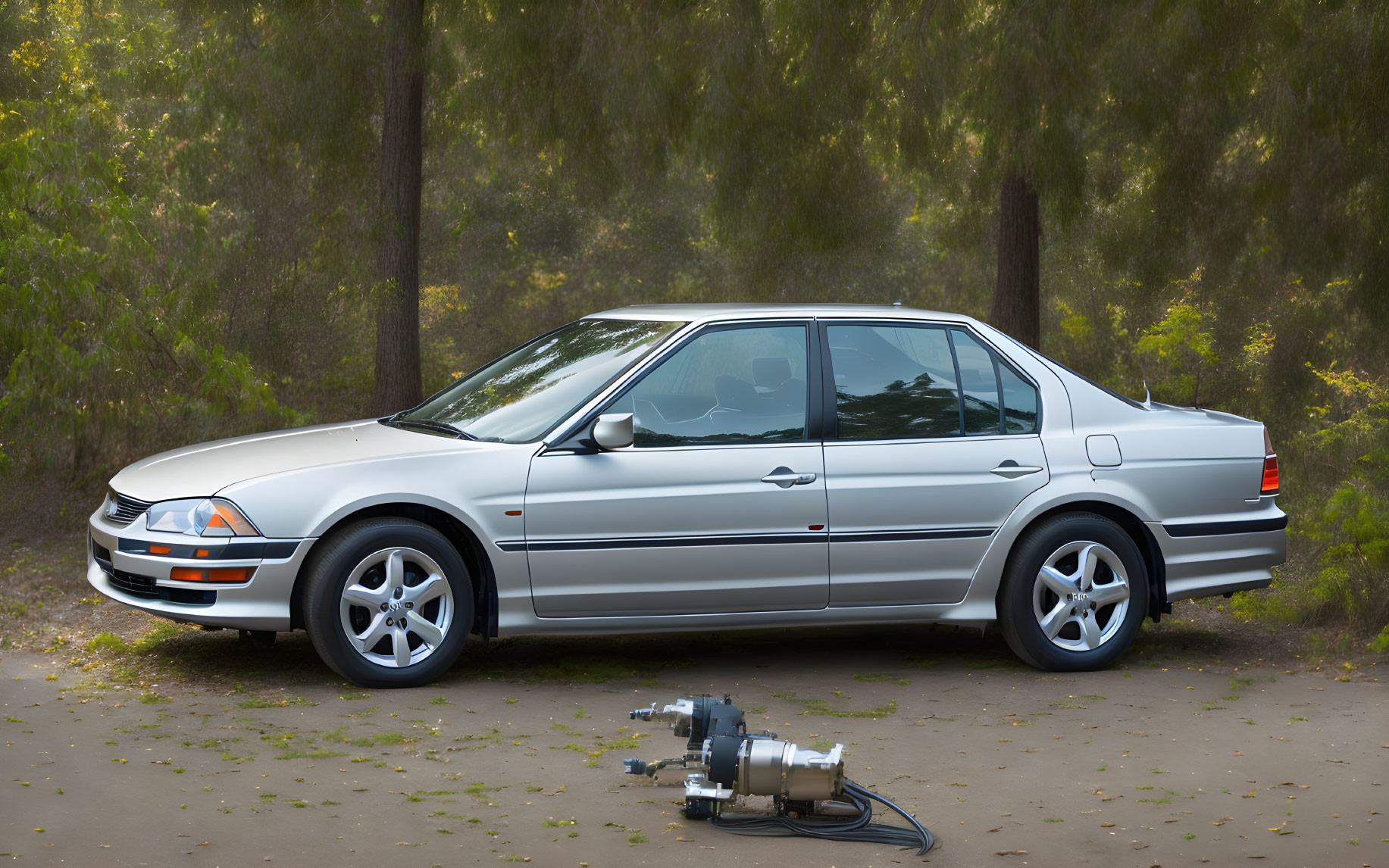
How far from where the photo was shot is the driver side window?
6.65 meters

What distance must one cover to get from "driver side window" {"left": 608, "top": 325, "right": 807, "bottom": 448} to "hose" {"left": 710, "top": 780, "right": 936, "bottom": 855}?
7.28 feet

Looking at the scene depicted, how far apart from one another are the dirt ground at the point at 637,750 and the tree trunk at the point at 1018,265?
612 cm

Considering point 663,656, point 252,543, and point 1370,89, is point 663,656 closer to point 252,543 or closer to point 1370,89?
point 252,543

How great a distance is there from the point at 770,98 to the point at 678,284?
1452cm

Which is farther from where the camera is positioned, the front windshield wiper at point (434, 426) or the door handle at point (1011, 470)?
the door handle at point (1011, 470)

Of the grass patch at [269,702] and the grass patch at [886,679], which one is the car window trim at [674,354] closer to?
the grass patch at [886,679]

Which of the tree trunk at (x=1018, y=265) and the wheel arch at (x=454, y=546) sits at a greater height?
the tree trunk at (x=1018, y=265)

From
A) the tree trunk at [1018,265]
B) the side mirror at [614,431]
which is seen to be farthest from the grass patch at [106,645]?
the tree trunk at [1018,265]

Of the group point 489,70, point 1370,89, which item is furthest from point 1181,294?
point 489,70

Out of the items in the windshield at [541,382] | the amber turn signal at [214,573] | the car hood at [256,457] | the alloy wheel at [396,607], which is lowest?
the alloy wheel at [396,607]

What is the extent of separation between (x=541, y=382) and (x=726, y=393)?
924 mm

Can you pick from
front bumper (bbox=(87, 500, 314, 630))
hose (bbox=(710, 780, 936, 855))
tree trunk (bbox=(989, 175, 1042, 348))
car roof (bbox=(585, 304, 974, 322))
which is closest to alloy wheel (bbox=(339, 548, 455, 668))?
front bumper (bbox=(87, 500, 314, 630))

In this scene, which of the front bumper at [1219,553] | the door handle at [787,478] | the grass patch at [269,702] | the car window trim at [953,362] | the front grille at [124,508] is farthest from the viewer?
the front bumper at [1219,553]

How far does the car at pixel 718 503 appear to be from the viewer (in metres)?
6.30
